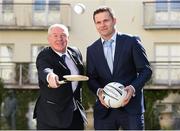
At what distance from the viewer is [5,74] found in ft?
78.5

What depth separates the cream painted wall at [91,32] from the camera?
934 inches

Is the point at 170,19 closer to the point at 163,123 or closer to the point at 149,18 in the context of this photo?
the point at 149,18

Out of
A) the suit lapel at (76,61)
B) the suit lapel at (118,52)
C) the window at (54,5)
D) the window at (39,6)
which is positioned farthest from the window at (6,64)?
the suit lapel at (118,52)

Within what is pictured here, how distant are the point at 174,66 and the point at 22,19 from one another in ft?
23.6

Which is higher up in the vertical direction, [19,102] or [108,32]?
[108,32]

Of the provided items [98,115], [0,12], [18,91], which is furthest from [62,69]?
[0,12]

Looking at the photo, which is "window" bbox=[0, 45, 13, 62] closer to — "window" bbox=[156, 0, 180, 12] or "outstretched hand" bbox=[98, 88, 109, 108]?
"window" bbox=[156, 0, 180, 12]

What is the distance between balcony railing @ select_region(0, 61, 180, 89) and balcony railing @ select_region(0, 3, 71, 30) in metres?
1.88

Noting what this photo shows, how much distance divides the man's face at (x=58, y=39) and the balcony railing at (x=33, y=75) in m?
18.6

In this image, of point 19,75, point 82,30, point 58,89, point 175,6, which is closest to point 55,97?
point 58,89

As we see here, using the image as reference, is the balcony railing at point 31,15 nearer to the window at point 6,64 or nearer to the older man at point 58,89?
the window at point 6,64

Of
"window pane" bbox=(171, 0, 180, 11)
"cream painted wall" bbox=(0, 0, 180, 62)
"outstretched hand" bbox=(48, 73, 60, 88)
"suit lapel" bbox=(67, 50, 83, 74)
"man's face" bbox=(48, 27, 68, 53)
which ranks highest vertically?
"window pane" bbox=(171, 0, 180, 11)

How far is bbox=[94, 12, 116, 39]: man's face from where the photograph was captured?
464 centimetres

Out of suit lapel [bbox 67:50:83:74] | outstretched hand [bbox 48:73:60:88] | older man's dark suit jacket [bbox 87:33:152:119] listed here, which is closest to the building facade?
suit lapel [bbox 67:50:83:74]
